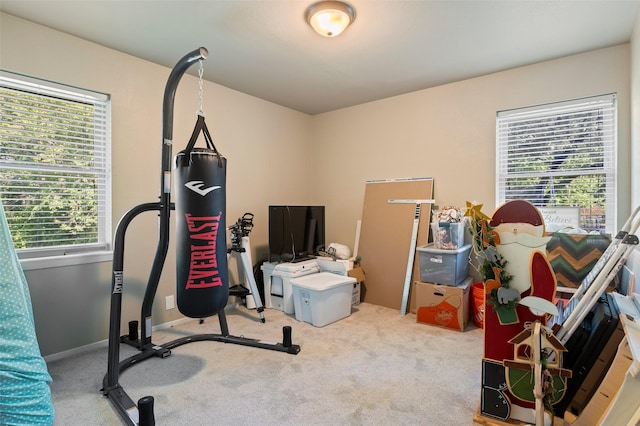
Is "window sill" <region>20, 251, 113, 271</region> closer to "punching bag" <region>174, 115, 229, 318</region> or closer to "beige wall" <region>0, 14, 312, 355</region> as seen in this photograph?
"beige wall" <region>0, 14, 312, 355</region>

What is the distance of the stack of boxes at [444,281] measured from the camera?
3.14m

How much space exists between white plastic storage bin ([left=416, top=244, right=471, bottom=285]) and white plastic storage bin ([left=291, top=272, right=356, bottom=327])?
0.78 m

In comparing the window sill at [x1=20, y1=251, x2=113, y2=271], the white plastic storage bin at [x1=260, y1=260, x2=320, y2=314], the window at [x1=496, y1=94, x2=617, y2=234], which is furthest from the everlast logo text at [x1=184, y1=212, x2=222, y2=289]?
the window at [x1=496, y1=94, x2=617, y2=234]

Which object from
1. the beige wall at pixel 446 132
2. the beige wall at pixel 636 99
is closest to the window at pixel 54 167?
the beige wall at pixel 446 132

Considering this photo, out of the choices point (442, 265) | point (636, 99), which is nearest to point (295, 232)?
point (442, 265)

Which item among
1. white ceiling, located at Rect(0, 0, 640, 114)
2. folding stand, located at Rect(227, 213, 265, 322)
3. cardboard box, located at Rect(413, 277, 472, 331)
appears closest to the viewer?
white ceiling, located at Rect(0, 0, 640, 114)

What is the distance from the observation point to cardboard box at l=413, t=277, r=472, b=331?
3.12 metres

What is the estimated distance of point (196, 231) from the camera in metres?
2.07

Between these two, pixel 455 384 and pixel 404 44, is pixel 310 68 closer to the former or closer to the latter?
pixel 404 44

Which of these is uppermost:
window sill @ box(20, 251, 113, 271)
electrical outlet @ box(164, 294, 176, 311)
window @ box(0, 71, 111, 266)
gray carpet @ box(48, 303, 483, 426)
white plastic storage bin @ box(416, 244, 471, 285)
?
window @ box(0, 71, 111, 266)

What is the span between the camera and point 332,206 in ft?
15.5

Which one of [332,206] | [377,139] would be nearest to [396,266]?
[332,206]

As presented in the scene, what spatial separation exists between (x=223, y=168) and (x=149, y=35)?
1.40 meters

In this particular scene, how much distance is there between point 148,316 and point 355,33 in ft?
9.20
